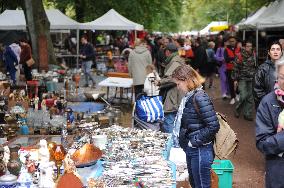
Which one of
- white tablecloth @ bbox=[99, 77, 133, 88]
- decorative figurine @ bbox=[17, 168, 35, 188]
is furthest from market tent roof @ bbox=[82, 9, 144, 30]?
decorative figurine @ bbox=[17, 168, 35, 188]

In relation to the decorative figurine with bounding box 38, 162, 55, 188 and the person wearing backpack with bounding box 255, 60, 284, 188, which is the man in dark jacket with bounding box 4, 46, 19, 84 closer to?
the decorative figurine with bounding box 38, 162, 55, 188

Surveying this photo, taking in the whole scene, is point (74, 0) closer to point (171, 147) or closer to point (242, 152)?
point (242, 152)

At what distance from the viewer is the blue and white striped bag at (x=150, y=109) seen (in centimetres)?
Answer: 802

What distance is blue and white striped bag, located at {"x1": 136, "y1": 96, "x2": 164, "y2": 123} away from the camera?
802 centimetres

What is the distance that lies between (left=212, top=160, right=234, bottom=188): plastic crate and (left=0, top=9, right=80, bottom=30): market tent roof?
52.5 feet

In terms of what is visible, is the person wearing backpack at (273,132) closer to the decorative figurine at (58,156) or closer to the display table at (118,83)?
the decorative figurine at (58,156)

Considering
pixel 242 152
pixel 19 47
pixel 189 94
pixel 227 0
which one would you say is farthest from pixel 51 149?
pixel 227 0

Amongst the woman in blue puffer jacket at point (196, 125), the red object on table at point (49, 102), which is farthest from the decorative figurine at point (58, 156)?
the red object on table at point (49, 102)

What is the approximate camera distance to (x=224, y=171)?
245 inches

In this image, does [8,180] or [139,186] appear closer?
[8,180]

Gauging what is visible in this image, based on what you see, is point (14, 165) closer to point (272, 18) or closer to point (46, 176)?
point (46, 176)

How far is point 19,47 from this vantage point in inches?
720

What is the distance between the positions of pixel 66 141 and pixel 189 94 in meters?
1.87

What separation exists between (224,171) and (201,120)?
151 centimetres
